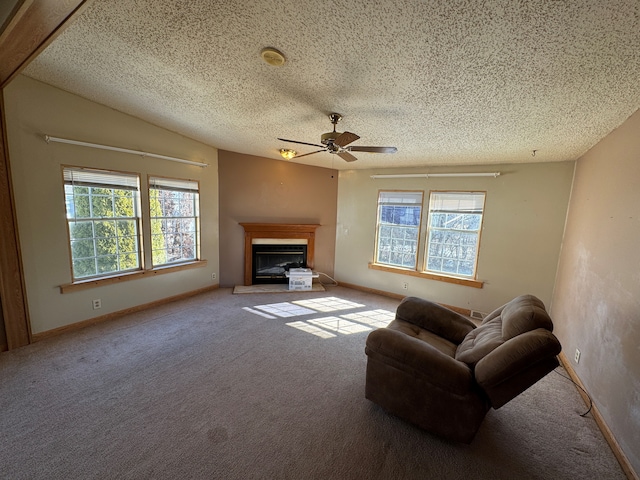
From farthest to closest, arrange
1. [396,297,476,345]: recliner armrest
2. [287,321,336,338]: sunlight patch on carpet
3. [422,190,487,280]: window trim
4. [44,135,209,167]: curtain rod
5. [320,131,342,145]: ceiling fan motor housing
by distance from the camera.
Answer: [422,190,487,280]: window trim
[287,321,336,338]: sunlight patch on carpet
[44,135,209,167]: curtain rod
[396,297,476,345]: recliner armrest
[320,131,342,145]: ceiling fan motor housing

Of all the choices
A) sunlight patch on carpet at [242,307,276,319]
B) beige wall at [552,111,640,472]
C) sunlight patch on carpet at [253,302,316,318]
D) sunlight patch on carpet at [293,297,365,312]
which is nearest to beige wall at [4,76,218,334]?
sunlight patch on carpet at [242,307,276,319]

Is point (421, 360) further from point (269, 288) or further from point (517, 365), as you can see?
point (269, 288)

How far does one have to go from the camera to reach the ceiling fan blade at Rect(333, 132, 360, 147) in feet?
6.84

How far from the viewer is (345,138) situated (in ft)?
7.08

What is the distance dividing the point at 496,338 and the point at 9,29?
3.66 meters

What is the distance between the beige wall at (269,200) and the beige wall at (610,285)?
140 inches

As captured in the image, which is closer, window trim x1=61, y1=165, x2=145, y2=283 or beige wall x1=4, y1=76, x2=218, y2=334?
beige wall x1=4, y1=76, x2=218, y2=334

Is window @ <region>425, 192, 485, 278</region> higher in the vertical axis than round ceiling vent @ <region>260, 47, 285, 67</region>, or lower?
lower

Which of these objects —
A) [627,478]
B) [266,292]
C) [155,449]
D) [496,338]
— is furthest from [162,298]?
[627,478]

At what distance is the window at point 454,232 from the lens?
12.8 feet

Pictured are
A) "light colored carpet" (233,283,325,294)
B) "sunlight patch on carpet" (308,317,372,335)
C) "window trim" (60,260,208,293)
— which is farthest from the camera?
"light colored carpet" (233,283,325,294)

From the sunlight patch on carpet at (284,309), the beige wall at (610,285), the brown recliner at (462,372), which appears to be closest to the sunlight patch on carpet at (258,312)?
the sunlight patch on carpet at (284,309)

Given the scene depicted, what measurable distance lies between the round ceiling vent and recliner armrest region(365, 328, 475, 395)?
6.80ft

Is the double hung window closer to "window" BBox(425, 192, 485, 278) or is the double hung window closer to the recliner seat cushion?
"window" BBox(425, 192, 485, 278)
